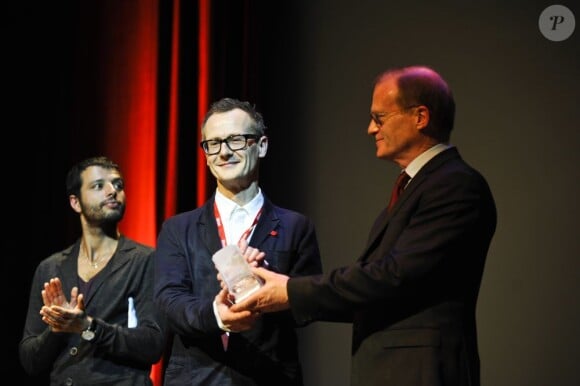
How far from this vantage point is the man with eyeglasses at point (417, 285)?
220cm

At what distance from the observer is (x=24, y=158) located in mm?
4188

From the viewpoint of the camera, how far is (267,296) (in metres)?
2.39

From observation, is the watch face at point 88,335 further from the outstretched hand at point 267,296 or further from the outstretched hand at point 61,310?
the outstretched hand at point 267,296

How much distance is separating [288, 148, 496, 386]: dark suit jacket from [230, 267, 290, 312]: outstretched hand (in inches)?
1.9

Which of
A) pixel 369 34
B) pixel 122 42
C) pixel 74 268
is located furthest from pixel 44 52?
pixel 369 34

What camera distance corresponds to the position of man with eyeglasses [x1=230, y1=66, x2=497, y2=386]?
220 cm

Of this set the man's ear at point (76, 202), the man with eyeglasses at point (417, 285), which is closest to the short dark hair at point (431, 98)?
the man with eyeglasses at point (417, 285)

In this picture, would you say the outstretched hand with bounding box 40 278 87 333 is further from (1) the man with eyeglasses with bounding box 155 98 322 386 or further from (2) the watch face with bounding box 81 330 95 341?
(1) the man with eyeglasses with bounding box 155 98 322 386

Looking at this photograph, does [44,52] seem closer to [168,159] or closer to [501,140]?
[168,159]

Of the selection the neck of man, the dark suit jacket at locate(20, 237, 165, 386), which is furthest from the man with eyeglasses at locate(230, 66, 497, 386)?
the dark suit jacket at locate(20, 237, 165, 386)

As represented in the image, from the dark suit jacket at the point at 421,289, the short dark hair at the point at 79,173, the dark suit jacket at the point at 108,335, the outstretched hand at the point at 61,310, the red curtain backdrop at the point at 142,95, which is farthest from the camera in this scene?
the red curtain backdrop at the point at 142,95

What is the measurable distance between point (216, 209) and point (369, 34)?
6.21 ft

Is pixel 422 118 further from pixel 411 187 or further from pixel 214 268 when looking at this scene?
pixel 214 268

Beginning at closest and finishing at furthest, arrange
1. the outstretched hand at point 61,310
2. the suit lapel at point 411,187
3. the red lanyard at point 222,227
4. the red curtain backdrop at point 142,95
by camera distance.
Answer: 1. the suit lapel at point 411,187
2. the red lanyard at point 222,227
3. the outstretched hand at point 61,310
4. the red curtain backdrop at point 142,95
